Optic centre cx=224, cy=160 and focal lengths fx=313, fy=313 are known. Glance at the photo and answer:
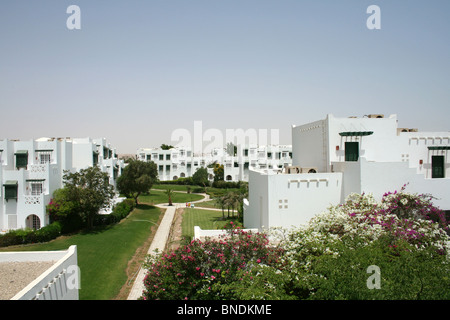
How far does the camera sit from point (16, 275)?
12.5m

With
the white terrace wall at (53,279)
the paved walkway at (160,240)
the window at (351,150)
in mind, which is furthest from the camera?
the window at (351,150)

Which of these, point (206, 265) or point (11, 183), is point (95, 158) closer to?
point (11, 183)

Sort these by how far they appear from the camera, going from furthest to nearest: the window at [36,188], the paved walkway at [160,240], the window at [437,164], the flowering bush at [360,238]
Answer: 1. the window at [36,188]
2. the window at [437,164]
3. the paved walkway at [160,240]
4. the flowering bush at [360,238]

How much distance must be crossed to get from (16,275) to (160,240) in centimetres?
1560

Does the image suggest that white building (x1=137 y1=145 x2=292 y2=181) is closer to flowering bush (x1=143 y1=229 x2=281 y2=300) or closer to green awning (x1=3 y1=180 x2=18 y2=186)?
green awning (x1=3 y1=180 x2=18 y2=186)

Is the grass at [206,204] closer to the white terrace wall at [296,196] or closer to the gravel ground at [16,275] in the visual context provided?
the white terrace wall at [296,196]

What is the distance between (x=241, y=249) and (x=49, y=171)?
888 inches

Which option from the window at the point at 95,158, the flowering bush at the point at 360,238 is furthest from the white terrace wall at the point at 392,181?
the window at the point at 95,158

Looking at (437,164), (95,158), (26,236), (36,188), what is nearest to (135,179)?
(95,158)

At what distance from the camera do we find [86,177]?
96.8 ft

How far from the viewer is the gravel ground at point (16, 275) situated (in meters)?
11.2

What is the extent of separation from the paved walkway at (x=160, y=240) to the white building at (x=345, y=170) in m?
7.38
